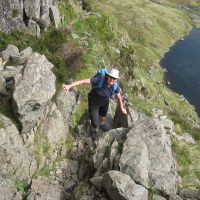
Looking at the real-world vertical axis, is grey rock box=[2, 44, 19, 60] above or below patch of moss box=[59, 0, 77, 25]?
above

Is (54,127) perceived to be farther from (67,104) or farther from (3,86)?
(3,86)

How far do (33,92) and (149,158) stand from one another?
17.9 feet

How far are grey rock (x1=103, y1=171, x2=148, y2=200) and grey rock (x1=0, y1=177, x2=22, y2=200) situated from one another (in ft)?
10.8

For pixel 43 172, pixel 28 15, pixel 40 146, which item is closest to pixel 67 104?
pixel 40 146

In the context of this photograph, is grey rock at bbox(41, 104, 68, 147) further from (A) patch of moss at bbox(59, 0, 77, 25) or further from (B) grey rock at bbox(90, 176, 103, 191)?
(A) patch of moss at bbox(59, 0, 77, 25)

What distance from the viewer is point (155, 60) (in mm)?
136125

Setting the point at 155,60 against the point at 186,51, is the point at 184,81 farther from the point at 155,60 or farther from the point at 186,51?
the point at 186,51

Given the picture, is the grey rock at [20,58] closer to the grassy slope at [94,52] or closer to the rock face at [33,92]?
the rock face at [33,92]

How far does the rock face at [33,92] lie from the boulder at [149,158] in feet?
12.9

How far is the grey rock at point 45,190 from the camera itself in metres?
14.6

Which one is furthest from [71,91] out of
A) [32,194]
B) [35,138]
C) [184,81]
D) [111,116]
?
[184,81]

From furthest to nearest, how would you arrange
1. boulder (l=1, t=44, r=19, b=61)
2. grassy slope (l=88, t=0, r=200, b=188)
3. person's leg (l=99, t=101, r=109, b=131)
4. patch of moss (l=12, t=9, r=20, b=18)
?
grassy slope (l=88, t=0, r=200, b=188) → patch of moss (l=12, t=9, r=20, b=18) → boulder (l=1, t=44, r=19, b=61) → person's leg (l=99, t=101, r=109, b=131)

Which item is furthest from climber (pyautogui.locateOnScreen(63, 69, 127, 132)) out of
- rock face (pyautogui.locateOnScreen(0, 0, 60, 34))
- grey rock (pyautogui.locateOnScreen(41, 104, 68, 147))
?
rock face (pyautogui.locateOnScreen(0, 0, 60, 34))

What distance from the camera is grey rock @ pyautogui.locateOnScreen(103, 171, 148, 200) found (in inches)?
523
